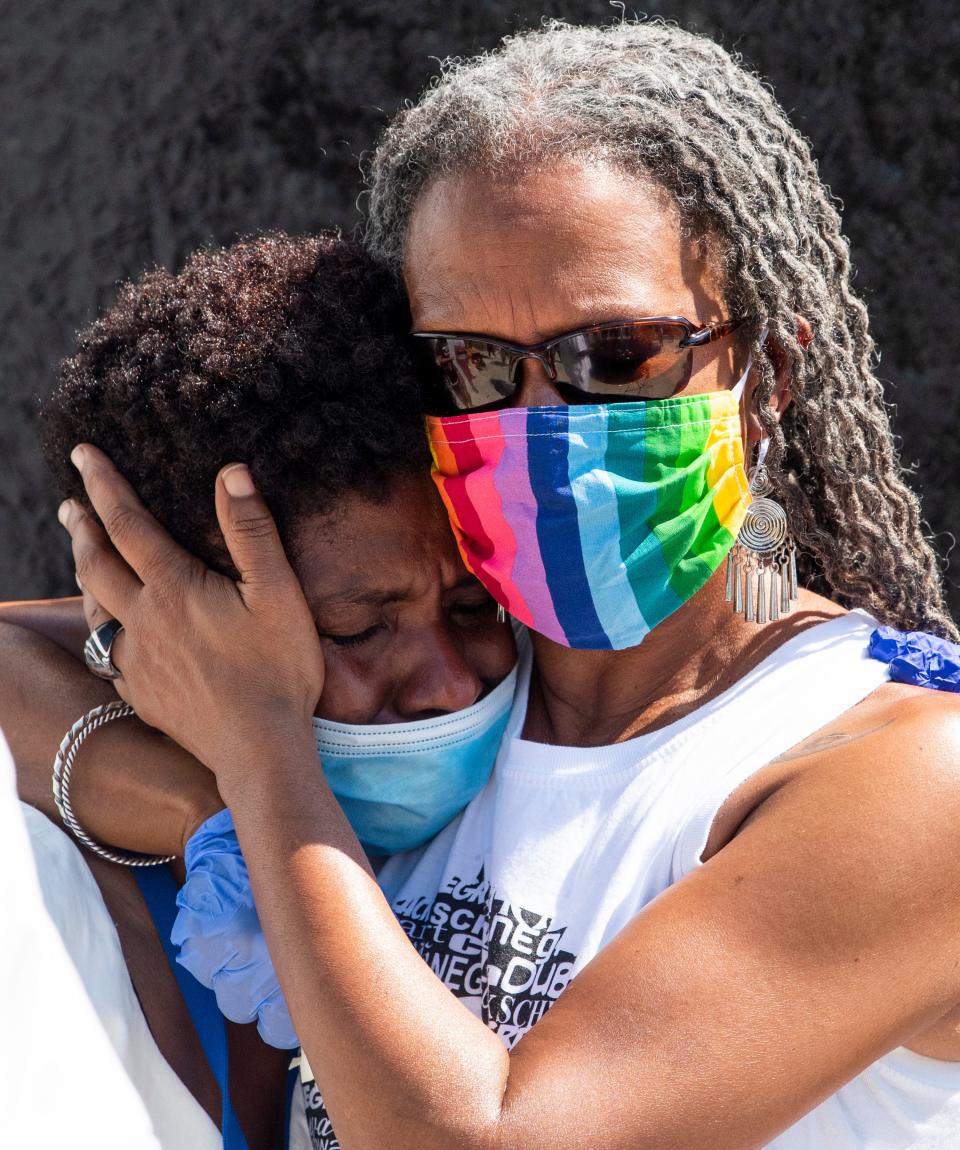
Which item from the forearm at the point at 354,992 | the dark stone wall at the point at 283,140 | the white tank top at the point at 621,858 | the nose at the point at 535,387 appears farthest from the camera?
the dark stone wall at the point at 283,140

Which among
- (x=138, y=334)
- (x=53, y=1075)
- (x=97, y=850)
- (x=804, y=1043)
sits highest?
(x=138, y=334)

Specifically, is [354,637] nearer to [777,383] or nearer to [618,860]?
[618,860]

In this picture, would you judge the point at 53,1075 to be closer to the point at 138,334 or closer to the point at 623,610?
the point at 623,610

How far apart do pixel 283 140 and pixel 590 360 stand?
77.0 inches

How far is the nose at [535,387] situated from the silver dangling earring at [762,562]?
402 mm

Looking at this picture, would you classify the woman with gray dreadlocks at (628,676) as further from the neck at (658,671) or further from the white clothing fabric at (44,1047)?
the white clothing fabric at (44,1047)

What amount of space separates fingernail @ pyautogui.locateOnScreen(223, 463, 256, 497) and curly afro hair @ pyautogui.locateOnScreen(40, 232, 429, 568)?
1.2 inches

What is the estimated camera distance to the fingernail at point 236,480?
6.73ft

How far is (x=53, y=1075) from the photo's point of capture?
1.40 m

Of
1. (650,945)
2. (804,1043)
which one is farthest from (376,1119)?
(804,1043)

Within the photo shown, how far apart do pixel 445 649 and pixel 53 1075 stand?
3.16ft

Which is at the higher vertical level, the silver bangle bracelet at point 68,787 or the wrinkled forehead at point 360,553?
the wrinkled forehead at point 360,553

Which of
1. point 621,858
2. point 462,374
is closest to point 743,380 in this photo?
point 462,374

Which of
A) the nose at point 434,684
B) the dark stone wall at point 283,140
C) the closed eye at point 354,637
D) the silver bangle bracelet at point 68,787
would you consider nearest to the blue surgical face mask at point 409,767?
the nose at point 434,684
